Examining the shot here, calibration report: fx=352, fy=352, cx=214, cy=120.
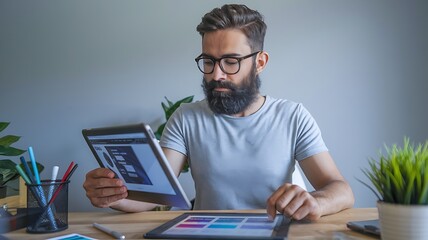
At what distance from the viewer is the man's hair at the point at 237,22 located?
123 cm

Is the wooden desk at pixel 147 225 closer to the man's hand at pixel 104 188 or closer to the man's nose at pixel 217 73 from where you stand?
the man's hand at pixel 104 188

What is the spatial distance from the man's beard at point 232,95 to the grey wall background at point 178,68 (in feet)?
2.62

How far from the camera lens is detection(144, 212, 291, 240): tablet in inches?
25.4

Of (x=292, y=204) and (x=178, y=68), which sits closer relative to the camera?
(x=292, y=204)

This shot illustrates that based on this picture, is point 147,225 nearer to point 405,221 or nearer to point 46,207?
point 46,207

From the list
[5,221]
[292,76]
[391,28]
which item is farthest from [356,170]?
[5,221]

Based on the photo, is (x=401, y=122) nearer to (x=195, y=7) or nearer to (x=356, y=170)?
(x=356, y=170)

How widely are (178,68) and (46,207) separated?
1.46m

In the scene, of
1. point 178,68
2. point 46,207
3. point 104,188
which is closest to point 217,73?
point 104,188

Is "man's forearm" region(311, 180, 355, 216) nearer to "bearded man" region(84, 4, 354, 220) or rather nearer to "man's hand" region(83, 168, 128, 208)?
"bearded man" region(84, 4, 354, 220)

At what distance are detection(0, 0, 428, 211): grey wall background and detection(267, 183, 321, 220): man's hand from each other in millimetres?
1334

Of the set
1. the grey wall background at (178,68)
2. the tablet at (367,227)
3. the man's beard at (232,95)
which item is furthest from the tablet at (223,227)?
the grey wall background at (178,68)

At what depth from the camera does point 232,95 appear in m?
1.22

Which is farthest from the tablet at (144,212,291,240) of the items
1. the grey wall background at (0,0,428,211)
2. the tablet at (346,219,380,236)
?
the grey wall background at (0,0,428,211)
